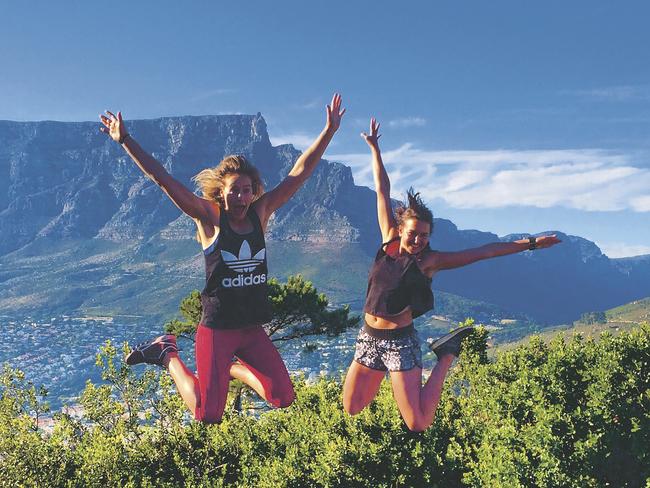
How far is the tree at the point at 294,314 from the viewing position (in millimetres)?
28312

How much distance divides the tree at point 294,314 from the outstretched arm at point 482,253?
850 inches

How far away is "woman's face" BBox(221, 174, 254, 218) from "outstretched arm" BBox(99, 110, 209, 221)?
0.26 metres

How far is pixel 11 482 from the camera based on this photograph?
520 inches

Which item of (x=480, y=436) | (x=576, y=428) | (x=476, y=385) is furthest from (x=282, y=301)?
(x=576, y=428)

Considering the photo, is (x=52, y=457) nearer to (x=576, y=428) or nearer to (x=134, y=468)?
(x=134, y=468)

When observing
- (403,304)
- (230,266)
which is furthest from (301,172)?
(403,304)

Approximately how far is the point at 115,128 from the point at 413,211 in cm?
356

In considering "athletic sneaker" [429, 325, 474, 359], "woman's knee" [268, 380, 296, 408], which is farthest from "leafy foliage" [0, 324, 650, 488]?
"woman's knee" [268, 380, 296, 408]

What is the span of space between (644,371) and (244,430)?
12.2m

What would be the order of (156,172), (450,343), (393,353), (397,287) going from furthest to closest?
(450,343)
(393,353)
(397,287)
(156,172)

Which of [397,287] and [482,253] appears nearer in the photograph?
[482,253]

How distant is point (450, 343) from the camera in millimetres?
7434

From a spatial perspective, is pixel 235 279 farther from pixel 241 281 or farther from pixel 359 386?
pixel 359 386

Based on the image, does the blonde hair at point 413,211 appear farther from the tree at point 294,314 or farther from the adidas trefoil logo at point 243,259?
the tree at point 294,314
